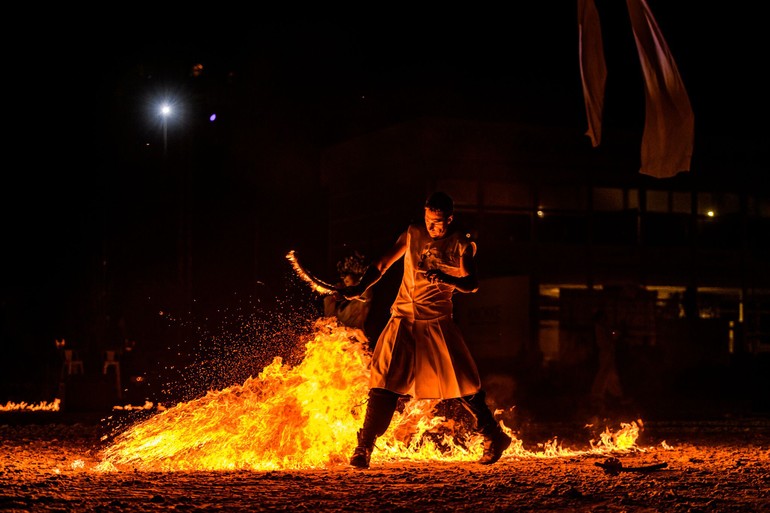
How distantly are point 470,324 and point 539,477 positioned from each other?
20.7 meters

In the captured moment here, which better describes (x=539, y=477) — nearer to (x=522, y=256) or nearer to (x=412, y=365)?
(x=412, y=365)

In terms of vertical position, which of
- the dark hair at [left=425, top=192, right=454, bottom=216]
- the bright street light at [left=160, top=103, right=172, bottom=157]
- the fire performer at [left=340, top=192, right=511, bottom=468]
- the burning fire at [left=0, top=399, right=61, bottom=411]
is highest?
the bright street light at [left=160, top=103, right=172, bottom=157]

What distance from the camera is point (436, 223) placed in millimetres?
8188

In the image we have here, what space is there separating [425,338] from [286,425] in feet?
4.35

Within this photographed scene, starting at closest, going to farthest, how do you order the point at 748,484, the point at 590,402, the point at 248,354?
the point at 748,484 → the point at 248,354 → the point at 590,402

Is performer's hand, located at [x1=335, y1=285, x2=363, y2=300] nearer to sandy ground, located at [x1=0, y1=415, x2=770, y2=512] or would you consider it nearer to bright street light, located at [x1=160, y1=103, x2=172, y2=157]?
sandy ground, located at [x1=0, y1=415, x2=770, y2=512]

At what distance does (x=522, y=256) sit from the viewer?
3347cm

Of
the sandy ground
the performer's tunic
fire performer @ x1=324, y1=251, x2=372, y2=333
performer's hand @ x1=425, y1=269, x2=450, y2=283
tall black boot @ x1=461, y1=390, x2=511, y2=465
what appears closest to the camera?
the sandy ground

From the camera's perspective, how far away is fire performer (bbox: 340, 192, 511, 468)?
313 inches

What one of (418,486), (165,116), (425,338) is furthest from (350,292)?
(165,116)

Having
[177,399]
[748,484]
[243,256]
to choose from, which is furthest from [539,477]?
[243,256]

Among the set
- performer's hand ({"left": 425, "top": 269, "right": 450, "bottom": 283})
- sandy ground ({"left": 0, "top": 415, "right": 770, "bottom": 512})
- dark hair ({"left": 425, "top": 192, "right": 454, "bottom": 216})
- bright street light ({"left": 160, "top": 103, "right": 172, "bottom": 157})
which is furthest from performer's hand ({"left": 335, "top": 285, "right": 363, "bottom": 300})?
bright street light ({"left": 160, "top": 103, "right": 172, "bottom": 157})

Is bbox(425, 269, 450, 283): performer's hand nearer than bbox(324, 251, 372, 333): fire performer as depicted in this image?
Yes

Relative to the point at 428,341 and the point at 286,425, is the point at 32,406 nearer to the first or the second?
the point at 286,425
